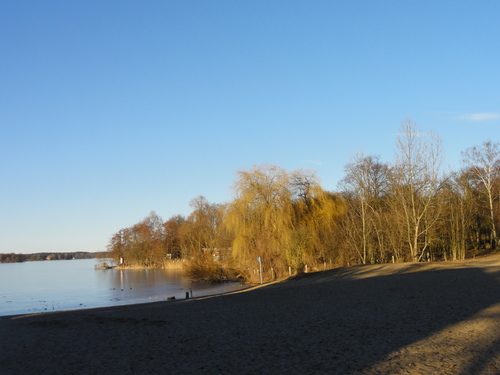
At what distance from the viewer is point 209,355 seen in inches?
363

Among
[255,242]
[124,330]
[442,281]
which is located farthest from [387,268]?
[124,330]

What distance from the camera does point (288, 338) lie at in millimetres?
10406

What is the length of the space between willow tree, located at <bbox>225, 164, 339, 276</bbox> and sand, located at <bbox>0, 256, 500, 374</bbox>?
17.1m

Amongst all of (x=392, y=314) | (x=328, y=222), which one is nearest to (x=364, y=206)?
(x=328, y=222)

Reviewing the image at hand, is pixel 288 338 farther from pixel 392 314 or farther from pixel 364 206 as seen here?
pixel 364 206

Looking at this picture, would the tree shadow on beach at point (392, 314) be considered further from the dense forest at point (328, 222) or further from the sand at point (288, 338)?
the dense forest at point (328, 222)

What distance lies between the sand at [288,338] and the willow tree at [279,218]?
674 inches

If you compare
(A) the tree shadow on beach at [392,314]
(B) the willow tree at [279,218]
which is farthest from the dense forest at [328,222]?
(A) the tree shadow on beach at [392,314]

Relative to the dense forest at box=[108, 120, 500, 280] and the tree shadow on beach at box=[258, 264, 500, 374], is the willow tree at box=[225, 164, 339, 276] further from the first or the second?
the tree shadow on beach at box=[258, 264, 500, 374]

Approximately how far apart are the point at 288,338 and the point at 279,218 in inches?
977

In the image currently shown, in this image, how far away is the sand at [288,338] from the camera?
7.98 metres

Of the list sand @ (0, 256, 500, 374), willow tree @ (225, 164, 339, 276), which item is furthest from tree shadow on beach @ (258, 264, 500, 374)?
willow tree @ (225, 164, 339, 276)

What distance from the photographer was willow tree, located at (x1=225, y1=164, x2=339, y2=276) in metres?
35.0

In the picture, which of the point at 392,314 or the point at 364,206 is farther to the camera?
the point at 364,206
